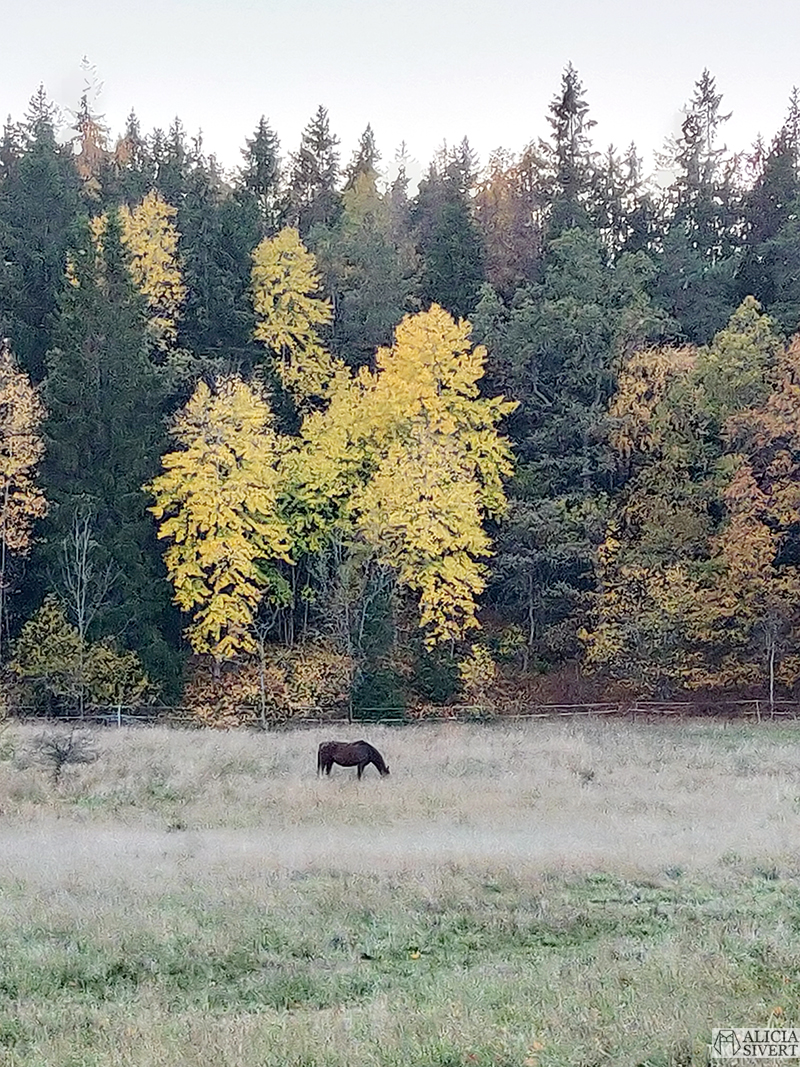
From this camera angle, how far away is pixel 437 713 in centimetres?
3647

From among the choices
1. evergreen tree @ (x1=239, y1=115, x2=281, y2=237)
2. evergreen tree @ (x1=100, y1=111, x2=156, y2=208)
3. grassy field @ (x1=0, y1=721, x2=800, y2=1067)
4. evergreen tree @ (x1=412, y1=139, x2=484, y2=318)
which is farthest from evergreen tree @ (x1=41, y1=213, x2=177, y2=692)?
evergreen tree @ (x1=239, y1=115, x2=281, y2=237)

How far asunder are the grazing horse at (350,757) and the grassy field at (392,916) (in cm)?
40

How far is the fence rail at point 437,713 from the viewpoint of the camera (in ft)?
114

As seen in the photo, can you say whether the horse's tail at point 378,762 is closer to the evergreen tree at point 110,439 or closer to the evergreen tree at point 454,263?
the evergreen tree at point 110,439

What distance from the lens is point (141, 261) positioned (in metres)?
46.3

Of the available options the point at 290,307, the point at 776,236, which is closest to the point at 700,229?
the point at 776,236

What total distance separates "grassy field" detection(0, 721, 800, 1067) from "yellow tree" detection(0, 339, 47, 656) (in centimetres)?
1642

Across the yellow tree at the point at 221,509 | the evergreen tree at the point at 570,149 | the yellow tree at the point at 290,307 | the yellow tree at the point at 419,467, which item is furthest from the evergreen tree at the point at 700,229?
the yellow tree at the point at 221,509

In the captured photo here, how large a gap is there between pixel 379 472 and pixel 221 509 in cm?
592

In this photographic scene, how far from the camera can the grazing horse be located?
22.4 m

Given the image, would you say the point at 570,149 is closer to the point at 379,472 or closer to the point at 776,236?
the point at 776,236

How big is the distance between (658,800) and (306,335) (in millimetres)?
31203

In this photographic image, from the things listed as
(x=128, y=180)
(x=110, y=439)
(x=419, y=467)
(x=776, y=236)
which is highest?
(x=128, y=180)

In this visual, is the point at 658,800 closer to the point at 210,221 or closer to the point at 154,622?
the point at 154,622
